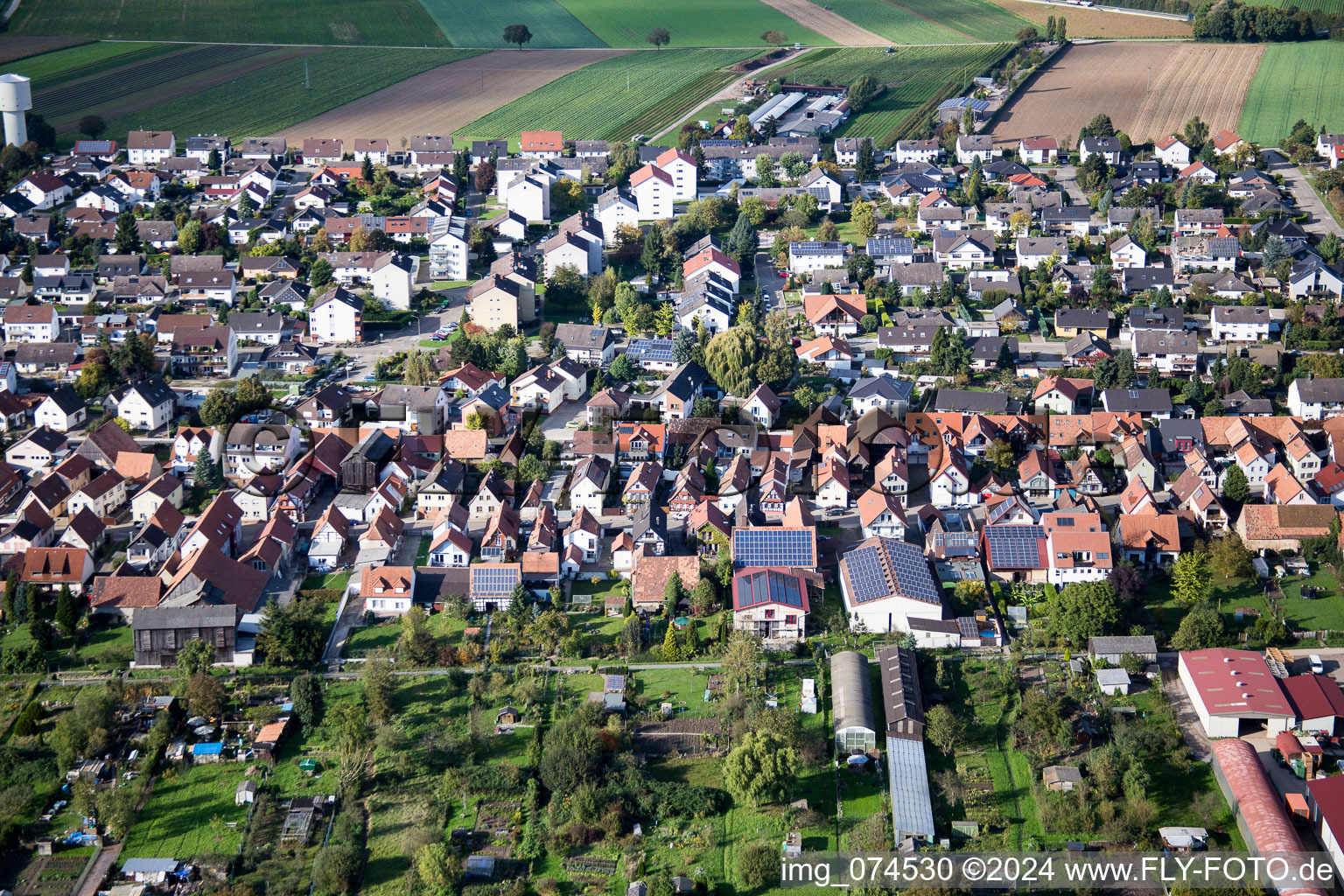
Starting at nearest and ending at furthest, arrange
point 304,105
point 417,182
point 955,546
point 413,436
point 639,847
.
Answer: point 639,847
point 955,546
point 413,436
point 417,182
point 304,105

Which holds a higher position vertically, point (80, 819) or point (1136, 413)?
point (1136, 413)

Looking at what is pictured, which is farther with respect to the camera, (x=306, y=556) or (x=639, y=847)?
(x=306, y=556)

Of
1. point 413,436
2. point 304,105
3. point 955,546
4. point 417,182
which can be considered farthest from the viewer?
point 304,105

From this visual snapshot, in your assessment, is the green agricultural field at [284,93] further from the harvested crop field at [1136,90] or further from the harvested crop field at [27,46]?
the harvested crop field at [1136,90]

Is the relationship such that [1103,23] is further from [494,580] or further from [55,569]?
[55,569]

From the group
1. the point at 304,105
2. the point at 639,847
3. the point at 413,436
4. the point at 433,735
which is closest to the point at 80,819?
the point at 433,735

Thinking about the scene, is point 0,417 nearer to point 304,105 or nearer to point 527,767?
point 527,767
